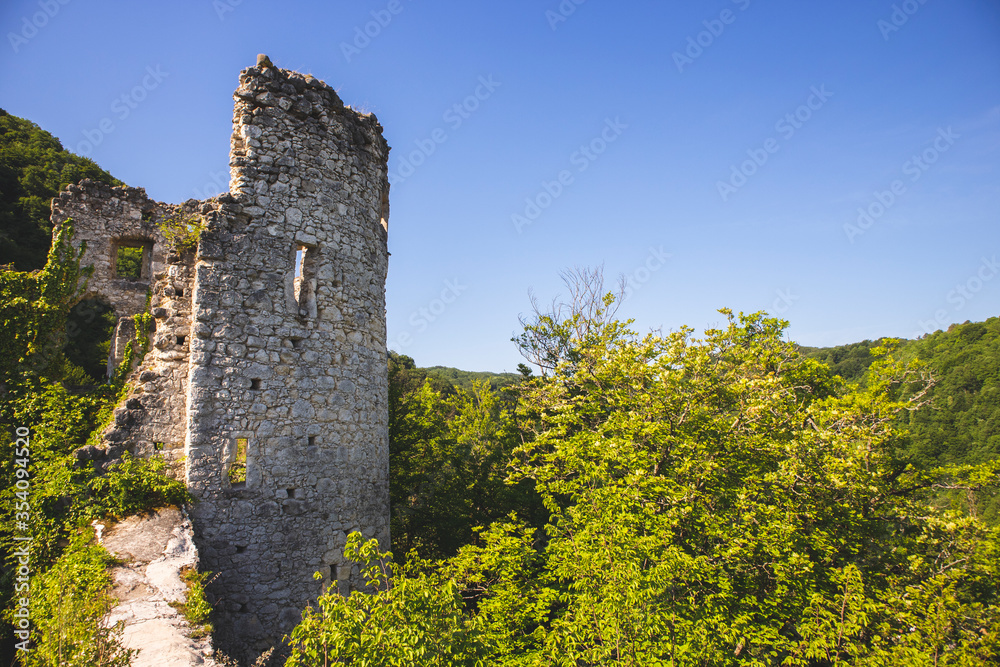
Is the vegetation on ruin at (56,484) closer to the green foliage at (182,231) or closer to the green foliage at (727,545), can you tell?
the green foliage at (182,231)

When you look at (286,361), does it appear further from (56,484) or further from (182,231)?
(56,484)

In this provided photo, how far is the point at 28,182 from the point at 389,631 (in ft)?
98.2

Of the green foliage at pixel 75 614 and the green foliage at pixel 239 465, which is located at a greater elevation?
the green foliage at pixel 239 465

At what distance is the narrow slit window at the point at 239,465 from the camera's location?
599 centimetres

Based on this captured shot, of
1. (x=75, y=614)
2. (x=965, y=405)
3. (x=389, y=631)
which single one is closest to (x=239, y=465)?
(x=75, y=614)

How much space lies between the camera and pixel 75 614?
Result: 12.0 ft

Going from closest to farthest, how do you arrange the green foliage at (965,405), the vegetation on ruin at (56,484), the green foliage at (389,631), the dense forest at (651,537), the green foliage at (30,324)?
the vegetation on ruin at (56,484), the green foliage at (389,631), the dense forest at (651,537), the green foliage at (30,324), the green foliage at (965,405)

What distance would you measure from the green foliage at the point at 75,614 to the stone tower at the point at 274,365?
131 centimetres

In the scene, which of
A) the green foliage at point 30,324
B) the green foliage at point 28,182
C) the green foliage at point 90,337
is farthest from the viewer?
the green foliage at point 28,182

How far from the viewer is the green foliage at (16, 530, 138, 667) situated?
338 centimetres

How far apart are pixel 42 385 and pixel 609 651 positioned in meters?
8.68

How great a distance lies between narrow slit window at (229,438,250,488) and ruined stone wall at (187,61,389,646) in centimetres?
3

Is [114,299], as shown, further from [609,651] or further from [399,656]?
[609,651]

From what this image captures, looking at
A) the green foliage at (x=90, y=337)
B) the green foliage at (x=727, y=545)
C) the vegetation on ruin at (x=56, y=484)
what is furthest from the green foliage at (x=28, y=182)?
the green foliage at (x=727, y=545)
